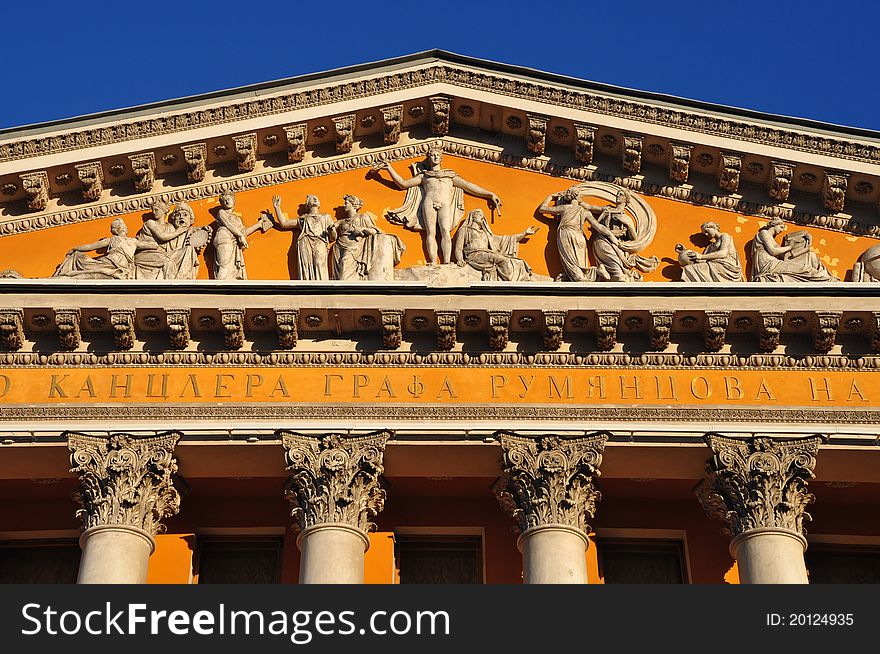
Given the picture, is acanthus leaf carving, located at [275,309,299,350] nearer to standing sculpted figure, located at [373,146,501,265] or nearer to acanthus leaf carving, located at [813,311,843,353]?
standing sculpted figure, located at [373,146,501,265]

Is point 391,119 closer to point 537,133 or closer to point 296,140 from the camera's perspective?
point 296,140

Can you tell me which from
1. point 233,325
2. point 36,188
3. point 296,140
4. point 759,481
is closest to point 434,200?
point 296,140

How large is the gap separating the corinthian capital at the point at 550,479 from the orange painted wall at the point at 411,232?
10.5ft

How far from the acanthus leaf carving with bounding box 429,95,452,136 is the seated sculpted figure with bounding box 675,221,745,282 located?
14.3ft

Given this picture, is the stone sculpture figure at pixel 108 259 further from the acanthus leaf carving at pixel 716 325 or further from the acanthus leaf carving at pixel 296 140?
the acanthus leaf carving at pixel 716 325

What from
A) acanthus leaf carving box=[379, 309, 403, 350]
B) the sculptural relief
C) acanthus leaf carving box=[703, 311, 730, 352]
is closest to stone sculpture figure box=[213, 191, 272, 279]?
acanthus leaf carving box=[379, 309, 403, 350]

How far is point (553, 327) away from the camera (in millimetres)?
22875

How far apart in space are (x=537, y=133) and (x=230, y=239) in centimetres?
518

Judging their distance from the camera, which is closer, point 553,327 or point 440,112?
point 553,327

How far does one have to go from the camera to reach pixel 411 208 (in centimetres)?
2503

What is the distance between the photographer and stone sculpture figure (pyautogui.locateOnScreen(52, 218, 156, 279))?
2394 cm

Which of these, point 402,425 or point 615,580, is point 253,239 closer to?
point 402,425

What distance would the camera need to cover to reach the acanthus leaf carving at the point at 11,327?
22.8 metres

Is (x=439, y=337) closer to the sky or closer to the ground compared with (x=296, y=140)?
closer to the ground
